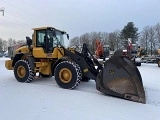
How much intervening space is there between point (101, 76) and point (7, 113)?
8.94 ft

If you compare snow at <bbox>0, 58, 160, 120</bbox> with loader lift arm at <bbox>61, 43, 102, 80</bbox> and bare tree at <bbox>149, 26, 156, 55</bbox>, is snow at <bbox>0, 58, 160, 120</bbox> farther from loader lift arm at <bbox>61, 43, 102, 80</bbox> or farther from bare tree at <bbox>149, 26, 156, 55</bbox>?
bare tree at <bbox>149, 26, 156, 55</bbox>

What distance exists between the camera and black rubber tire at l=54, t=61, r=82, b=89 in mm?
6738

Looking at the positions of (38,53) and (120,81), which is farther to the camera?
(38,53)

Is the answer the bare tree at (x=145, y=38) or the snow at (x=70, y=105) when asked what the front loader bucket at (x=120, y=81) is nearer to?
the snow at (x=70, y=105)

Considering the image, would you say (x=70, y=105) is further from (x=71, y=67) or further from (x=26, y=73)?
(x=26, y=73)

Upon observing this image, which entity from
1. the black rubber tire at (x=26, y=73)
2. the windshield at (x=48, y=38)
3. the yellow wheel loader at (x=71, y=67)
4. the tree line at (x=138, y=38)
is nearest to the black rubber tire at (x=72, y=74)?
the yellow wheel loader at (x=71, y=67)

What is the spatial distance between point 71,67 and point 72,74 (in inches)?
8.9

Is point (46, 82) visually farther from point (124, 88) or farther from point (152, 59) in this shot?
point (152, 59)

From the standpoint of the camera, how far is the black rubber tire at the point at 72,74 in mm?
6738

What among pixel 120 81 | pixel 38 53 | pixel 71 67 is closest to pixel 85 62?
pixel 71 67

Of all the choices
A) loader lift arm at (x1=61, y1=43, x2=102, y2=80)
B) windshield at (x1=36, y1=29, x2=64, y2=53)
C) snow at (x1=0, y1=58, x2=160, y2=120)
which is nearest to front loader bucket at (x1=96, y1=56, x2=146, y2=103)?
snow at (x1=0, y1=58, x2=160, y2=120)

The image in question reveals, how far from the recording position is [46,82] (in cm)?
814

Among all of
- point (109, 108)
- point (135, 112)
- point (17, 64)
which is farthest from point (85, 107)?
point (17, 64)

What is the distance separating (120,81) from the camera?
5.80 m
